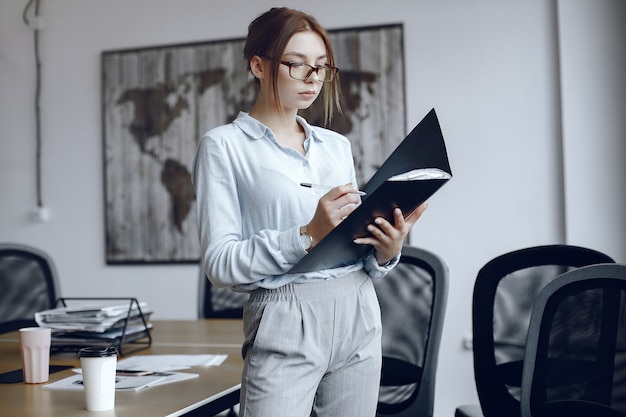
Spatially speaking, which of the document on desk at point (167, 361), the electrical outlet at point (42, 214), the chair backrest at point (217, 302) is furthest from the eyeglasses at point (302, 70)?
the electrical outlet at point (42, 214)

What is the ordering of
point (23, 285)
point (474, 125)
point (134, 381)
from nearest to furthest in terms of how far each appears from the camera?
point (134, 381), point (23, 285), point (474, 125)

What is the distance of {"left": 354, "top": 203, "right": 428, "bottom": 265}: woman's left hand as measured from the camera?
49.6 inches

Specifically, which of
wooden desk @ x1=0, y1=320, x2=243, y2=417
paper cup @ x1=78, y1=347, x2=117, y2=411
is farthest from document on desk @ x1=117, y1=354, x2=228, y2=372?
paper cup @ x1=78, y1=347, x2=117, y2=411

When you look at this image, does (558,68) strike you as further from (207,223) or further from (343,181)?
(207,223)

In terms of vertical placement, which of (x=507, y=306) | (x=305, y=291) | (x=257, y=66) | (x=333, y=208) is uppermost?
(x=257, y=66)

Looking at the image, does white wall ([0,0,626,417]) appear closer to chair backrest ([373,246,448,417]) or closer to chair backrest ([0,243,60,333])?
chair backrest ([0,243,60,333])

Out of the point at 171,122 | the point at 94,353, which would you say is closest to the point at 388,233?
the point at 94,353

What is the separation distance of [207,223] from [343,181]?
29 cm

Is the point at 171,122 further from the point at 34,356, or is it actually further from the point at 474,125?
the point at 34,356

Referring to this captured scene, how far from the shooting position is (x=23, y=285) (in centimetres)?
273

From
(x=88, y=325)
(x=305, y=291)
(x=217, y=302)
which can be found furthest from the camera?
(x=217, y=302)

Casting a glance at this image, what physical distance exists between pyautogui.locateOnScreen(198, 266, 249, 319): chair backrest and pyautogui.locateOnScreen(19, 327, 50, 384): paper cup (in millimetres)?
1290

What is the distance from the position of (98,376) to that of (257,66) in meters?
0.63

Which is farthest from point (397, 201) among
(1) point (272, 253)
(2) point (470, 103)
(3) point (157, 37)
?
(3) point (157, 37)
